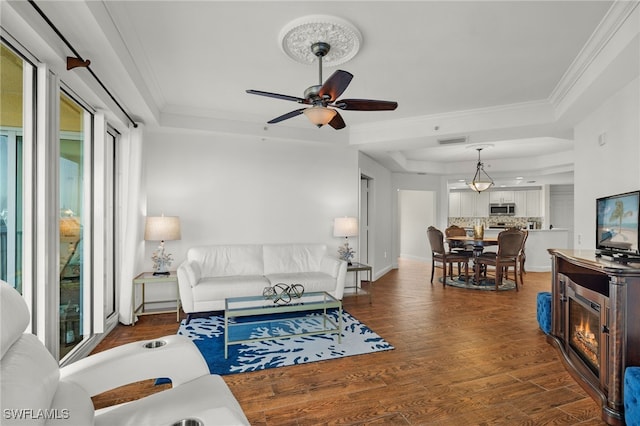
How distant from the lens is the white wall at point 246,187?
491 centimetres

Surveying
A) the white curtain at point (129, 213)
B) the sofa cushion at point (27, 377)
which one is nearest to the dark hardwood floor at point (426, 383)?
the white curtain at point (129, 213)

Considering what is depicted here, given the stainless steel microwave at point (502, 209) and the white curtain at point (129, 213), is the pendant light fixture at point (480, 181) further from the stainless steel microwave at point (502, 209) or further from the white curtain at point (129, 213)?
the white curtain at point (129, 213)

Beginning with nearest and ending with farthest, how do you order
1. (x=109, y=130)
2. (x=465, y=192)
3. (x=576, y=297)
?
1. (x=576, y=297)
2. (x=109, y=130)
3. (x=465, y=192)

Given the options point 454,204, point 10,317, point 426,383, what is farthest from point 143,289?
point 454,204

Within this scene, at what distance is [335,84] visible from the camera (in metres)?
2.49

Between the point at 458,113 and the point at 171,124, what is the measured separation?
3.99 meters

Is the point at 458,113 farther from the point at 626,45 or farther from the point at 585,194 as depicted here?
the point at 626,45

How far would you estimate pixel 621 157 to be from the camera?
3.21 metres

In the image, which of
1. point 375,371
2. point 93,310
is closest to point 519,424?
point 375,371

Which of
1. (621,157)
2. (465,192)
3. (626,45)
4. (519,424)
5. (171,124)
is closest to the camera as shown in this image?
(519,424)

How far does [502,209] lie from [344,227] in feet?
22.7

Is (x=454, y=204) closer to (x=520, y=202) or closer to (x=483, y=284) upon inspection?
(x=520, y=202)

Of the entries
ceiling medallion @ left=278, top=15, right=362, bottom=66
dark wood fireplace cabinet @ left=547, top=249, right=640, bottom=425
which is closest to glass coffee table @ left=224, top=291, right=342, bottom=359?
dark wood fireplace cabinet @ left=547, top=249, right=640, bottom=425

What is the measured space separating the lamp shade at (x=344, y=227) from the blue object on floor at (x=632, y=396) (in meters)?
3.73
